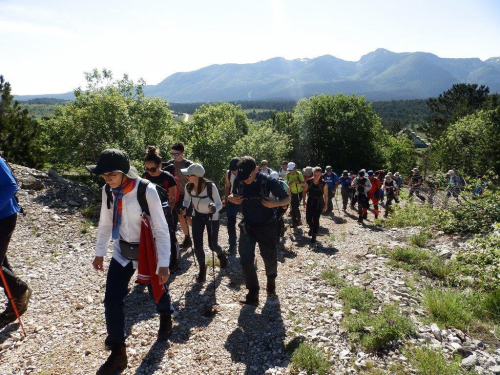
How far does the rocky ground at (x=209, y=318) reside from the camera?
409 cm

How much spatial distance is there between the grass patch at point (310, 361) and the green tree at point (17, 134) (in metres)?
26.5

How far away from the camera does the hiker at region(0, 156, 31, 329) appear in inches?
160

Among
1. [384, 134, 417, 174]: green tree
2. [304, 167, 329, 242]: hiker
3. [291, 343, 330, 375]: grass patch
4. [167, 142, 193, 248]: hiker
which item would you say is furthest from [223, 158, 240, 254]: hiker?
[384, 134, 417, 174]: green tree

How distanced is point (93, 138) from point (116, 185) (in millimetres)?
14078

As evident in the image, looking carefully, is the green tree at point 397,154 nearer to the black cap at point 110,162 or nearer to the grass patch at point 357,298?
the grass patch at point 357,298

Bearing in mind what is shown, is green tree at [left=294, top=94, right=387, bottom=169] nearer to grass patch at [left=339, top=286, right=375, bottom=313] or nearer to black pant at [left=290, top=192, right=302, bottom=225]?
black pant at [left=290, top=192, right=302, bottom=225]

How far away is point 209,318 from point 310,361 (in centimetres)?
188

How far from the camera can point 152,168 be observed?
6.03 metres

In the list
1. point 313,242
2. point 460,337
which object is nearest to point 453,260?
point 460,337

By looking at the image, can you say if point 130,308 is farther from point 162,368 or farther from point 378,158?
point 378,158

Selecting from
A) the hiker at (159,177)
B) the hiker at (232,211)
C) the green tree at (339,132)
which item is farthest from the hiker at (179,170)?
the green tree at (339,132)

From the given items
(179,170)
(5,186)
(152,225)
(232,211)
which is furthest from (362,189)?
(5,186)

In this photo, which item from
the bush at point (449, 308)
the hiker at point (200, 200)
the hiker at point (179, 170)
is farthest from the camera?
the hiker at point (179, 170)

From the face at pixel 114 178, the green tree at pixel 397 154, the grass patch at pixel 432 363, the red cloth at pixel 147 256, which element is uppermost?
the face at pixel 114 178
